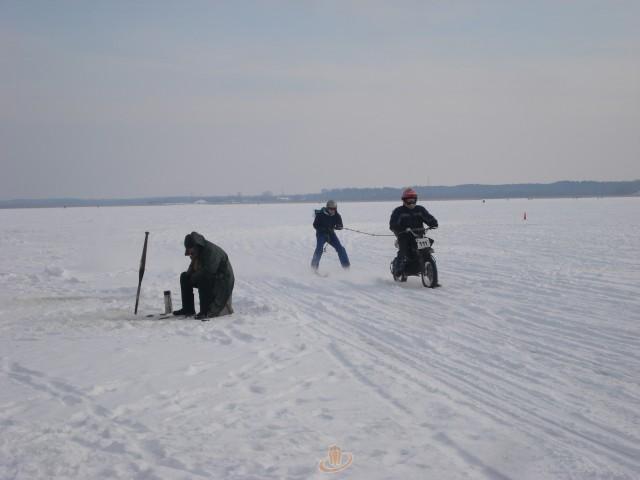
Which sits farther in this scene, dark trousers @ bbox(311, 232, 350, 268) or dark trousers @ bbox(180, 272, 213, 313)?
dark trousers @ bbox(311, 232, 350, 268)

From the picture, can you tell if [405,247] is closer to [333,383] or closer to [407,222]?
[407,222]

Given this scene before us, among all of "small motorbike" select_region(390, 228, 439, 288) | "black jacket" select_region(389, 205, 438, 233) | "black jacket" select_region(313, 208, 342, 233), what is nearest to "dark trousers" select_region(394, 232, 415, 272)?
"small motorbike" select_region(390, 228, 439, 288)

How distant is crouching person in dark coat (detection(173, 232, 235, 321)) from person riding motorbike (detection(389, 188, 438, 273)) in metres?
3.87

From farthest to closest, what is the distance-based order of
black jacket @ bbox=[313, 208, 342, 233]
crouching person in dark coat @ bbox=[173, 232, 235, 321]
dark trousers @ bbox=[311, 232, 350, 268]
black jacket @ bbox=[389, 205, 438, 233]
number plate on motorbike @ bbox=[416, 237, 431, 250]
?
black jacket @ bbox=[313, 208, 342, 233] → dark trousers @ bbox=[311, 232, 350, 268] → black jacket @ bbox=[389, 205, 438, 233] → number plate on motorbike @ bbox=[416, 237, 431, 250] → crouching person in dark coat @ bbox=[173, 232, 235, 321]

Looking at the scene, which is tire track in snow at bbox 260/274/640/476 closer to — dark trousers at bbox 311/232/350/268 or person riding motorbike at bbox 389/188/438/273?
person riding motorbike at bbox 389/188/438/273

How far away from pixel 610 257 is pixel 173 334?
11.1 m

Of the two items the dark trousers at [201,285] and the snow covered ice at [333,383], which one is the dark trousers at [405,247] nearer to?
the snow covered ice at [333,383]

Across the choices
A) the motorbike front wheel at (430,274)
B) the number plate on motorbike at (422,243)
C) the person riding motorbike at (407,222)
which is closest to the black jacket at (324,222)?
the person riding motorbike at (407,222)

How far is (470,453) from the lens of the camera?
3.66 metres

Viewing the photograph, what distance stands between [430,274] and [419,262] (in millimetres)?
363

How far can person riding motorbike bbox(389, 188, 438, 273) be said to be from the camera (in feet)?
35.9

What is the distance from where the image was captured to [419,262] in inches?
426

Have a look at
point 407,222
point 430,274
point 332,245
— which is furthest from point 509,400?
point 332,245

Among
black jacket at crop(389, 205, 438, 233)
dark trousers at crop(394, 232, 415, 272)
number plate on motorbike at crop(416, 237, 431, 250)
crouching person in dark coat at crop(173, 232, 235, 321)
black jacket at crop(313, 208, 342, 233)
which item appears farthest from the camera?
black jacket at crop(313, 208, 342, 233)
